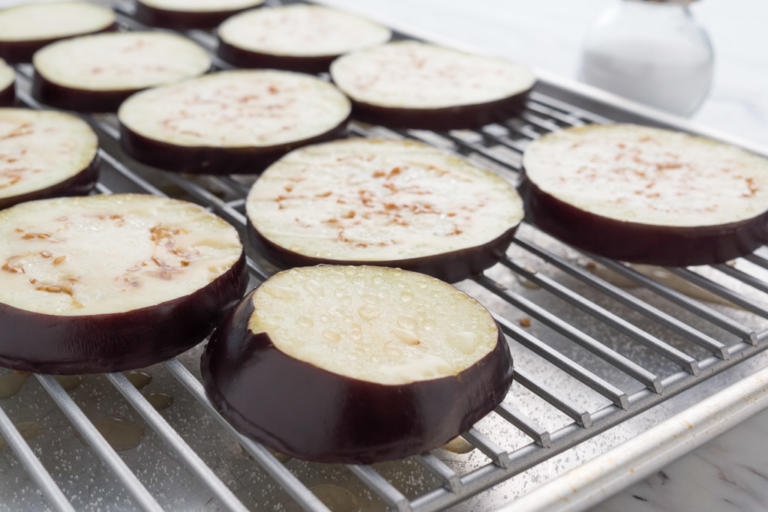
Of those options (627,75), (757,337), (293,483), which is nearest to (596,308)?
(757,337)

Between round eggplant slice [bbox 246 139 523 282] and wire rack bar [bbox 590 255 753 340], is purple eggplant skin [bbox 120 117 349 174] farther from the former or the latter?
wire rack bar [bbox 590 255 753 340]

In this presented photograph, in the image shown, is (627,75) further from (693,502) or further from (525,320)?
(693,502)

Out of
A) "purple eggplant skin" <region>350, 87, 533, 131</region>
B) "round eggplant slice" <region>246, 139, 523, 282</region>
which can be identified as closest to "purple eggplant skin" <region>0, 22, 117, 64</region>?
"purple eggplant skin" <region>350, 87, 533, 131</region>

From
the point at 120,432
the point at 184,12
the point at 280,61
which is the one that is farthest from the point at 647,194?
the point at 184,12

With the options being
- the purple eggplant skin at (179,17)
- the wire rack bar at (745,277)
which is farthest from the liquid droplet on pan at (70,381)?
the purple eggplant skin at (179,17)

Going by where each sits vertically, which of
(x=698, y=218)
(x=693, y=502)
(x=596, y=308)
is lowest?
(x=693, y=502)

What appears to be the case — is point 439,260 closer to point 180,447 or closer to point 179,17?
point 180,447
